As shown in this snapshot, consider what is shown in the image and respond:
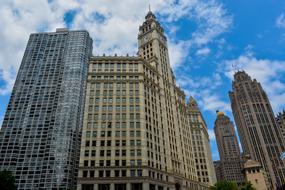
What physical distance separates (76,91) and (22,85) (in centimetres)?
3545

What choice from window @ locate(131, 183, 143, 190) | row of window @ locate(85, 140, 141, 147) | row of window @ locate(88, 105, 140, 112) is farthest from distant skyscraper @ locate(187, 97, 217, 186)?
row of window @ locate(88, 105, 140, 112)

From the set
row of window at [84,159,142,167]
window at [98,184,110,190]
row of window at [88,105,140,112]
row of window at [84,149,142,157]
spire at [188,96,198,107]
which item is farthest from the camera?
spire at [188,96,198,107]

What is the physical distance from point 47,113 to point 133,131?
92.3 metres

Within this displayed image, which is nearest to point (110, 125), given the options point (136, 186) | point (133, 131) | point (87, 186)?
point (133, 131)

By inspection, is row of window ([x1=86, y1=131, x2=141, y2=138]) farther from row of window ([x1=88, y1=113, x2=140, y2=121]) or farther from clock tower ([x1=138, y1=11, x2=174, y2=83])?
clock tower ([x1=138, y1=11, x2=174, y2=83])

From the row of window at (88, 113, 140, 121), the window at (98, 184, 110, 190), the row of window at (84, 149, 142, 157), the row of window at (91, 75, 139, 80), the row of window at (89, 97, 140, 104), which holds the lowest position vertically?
the window at (98, 184, 110, 190)

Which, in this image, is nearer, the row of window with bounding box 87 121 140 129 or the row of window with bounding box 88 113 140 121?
the row of window with bounding box 87 121 140 129

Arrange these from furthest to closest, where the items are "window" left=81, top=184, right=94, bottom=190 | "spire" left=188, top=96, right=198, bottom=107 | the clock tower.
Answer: "spire" left=188, top=96, right=198, bottom=107, the clock tower, "window" left=81, top=184, right=94, bottom=190

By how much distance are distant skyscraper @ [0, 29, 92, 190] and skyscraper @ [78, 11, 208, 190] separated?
70.1 metres

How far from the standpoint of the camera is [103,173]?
64250 mm

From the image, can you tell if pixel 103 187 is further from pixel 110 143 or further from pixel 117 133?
pixel 117 133

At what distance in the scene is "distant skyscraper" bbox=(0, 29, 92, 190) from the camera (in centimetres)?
12738

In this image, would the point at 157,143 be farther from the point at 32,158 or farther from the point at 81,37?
the point at 81,37

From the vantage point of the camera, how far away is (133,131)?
71688mm
